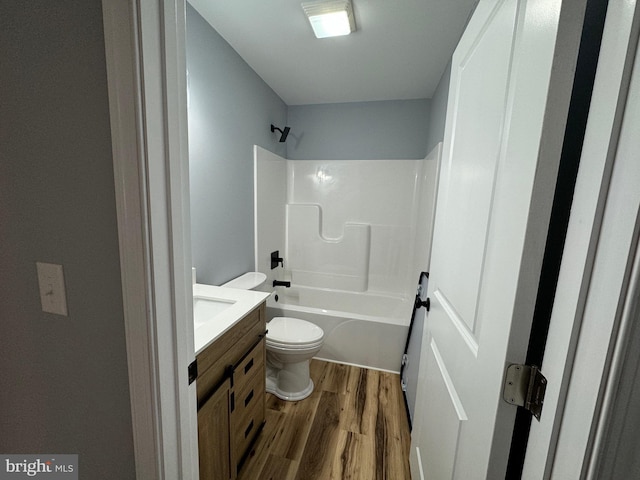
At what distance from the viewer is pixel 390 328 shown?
200 cm

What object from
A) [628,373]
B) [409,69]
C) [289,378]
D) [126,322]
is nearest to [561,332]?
[628,373]

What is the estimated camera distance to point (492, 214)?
2.02ft

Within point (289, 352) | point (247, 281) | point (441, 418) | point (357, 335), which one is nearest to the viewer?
point (441, 418)

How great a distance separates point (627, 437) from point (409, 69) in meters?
2.24

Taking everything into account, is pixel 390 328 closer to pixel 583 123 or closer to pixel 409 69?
pixel 583 123

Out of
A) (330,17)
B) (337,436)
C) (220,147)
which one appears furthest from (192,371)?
(330,17)

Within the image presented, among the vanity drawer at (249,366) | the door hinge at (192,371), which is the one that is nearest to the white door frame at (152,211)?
the door hinge at (192,371)

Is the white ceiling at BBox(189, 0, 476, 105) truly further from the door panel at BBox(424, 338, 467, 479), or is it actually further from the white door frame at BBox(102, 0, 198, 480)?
the door panel at BBox(424, 338, 467, 479)

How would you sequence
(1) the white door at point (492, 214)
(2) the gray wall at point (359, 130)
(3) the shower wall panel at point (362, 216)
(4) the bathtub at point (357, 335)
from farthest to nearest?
(3) the shower wall panel at point (362, 216) → (2) the gray wall at point (359, 130) → (4) the bathtub at point (357, 335) → (1) the white door at point (492, 214)

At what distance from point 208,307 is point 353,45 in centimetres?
184

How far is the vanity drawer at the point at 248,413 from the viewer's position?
1.15 meters

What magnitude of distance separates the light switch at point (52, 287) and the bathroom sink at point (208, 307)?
0.72 meters

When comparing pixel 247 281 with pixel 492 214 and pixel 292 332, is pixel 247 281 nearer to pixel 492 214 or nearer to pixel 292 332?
pixel 292 332

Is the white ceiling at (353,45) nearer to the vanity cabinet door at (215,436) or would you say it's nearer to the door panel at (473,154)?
the door panel at (473,154)
